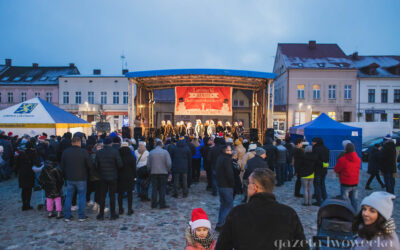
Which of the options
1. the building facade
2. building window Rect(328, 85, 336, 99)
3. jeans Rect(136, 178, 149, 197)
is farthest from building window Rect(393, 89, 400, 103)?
jeans Rect(136, 178, 149, 197)

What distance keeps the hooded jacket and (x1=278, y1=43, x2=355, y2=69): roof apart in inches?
1065

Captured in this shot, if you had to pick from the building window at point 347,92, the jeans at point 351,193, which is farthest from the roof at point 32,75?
the jeans at point 351,193

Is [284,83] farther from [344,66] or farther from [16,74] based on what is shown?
[16,74]

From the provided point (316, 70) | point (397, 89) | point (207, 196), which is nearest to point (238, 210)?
point (207, 196)

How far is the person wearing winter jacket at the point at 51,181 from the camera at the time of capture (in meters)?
5.52

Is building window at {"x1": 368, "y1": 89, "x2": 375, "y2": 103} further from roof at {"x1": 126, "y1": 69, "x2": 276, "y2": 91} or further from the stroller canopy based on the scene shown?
the stroller canopy

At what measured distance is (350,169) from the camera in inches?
219

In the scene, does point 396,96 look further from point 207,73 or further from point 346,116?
point 207,73

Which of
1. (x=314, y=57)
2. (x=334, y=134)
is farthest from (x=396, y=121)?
(x=334, y=134)

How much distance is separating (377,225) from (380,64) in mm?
37403

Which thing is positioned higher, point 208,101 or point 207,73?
point 207,73

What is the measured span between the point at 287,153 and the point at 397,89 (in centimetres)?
2920

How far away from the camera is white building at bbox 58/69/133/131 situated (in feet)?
112

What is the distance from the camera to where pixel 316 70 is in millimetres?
30719
